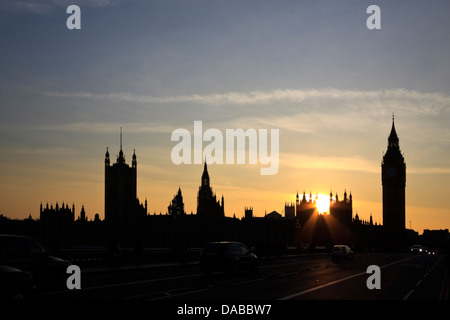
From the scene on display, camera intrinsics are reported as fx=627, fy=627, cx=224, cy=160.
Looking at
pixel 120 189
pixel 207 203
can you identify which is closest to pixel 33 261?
pixel 207 203

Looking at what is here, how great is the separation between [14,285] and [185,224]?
124 metres

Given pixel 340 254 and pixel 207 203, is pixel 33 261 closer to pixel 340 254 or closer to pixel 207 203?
pixel 340 254

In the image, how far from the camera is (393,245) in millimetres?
189375

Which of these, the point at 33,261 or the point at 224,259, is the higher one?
the point at 33,261

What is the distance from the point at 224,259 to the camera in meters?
30.3

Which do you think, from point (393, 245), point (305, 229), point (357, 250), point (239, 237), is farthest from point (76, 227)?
point (393, 245)

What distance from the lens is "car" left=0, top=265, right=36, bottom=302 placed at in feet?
42.8

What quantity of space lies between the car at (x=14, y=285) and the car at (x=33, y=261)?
497cm

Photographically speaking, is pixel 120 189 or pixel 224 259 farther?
pixel 120 189

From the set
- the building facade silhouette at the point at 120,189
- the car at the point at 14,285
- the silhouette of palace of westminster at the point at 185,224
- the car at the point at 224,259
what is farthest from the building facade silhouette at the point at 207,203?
the car at the point at 14,285

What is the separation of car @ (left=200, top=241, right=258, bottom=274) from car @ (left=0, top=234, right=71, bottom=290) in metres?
11.3

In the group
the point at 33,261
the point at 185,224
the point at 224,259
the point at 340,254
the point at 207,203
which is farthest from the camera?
the point at 207,203

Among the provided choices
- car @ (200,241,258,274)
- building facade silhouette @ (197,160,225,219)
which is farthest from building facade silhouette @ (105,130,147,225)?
car @ (200,241,258,274)

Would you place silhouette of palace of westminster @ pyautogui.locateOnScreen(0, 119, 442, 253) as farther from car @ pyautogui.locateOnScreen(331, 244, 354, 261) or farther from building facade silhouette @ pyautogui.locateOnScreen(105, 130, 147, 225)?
car @ pyautogui.locateOnScreen(331, 244, 354, 261)
